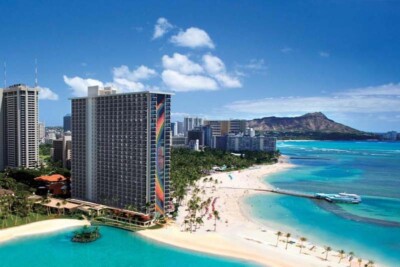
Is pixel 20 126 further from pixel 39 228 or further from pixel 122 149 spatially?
pixel 39 228

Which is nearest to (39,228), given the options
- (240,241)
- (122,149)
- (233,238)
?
(122,149)

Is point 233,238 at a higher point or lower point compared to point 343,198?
lower

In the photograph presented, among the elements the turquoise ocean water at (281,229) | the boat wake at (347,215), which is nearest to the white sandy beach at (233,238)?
the turquoise ocean water at (281,229)

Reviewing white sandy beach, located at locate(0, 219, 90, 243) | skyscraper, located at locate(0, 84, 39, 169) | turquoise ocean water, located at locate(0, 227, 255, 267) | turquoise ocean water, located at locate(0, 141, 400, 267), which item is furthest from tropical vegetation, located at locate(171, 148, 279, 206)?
skyscraper, located at locate(0, 84, 39, 169)

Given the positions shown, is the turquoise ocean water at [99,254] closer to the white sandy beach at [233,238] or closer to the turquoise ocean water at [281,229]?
the turquoise ocean water at [281,229]

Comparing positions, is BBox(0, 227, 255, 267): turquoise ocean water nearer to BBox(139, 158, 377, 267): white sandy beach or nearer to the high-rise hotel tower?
BBox(139, 158, 377, 267): white sandy beach

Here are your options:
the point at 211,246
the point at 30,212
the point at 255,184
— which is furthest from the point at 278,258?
the point at 255,184
